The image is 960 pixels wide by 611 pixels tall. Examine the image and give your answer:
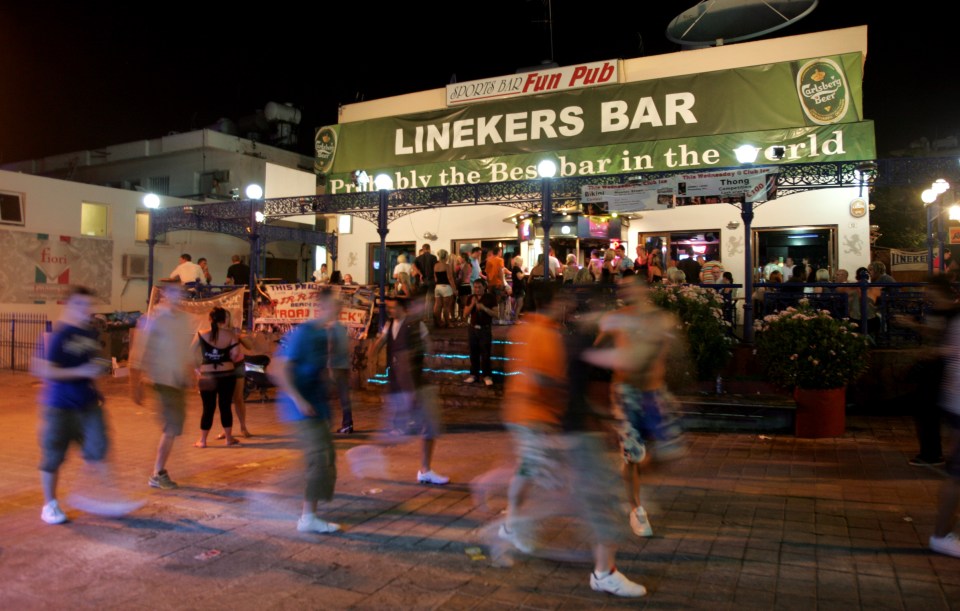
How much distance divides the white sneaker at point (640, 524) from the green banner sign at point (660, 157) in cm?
1000

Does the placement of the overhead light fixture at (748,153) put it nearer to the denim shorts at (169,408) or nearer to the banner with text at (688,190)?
the banner with text at (688,190)

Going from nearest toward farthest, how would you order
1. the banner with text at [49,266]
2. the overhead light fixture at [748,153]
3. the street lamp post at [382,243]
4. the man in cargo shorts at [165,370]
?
the man in cargo shorts at [165,370], the street lamp post at [382,243], the overhead light fixture at [748,153], the banner with text at [49,266]

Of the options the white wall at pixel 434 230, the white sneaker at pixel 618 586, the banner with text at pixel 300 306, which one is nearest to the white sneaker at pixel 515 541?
the white sneaker at pixel 618 586

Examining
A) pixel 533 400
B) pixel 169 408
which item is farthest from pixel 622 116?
pixel 533 400

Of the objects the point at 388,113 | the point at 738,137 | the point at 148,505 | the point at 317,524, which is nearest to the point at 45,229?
the point at 388,113

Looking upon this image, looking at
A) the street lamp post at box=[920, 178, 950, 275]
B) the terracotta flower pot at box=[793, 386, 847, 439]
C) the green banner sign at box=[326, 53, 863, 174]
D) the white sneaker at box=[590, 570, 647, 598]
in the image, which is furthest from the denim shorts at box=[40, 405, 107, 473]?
the green banner sign at box=[326, 53, 863, 174]

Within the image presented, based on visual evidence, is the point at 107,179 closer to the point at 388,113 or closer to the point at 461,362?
the point at 388,113

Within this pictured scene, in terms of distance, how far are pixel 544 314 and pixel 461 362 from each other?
7618mm

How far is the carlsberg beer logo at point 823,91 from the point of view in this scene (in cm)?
1560

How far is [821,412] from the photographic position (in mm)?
8539

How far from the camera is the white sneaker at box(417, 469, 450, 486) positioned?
639cm

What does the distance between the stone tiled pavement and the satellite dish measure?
41.2 feet

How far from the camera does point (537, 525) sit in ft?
16.7

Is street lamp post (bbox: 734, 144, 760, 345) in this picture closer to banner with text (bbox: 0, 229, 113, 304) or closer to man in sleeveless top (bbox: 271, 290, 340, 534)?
man in sleeveless top (bbox: 271, 290, 340, 534)
